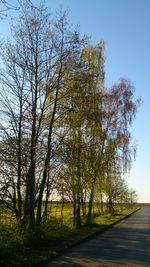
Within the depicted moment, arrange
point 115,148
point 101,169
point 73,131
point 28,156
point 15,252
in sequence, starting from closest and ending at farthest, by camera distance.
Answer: point 15,252, point 28,156, point 73,131, point 101,169, point 115,148


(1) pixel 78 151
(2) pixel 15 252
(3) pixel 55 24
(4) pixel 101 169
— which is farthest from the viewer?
(4) pixel 101 169

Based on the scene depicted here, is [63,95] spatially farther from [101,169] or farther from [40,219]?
[101,169]

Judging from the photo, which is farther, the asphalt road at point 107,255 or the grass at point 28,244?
the asphalt road at point 107,255

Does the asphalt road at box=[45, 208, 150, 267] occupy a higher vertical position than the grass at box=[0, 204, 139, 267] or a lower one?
lower

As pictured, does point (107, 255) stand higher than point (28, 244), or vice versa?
point (28, 244)

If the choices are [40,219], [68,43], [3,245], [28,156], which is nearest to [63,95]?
[68,43]

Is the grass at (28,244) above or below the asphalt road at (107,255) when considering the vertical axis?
above

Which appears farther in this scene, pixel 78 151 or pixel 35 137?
pixel 78 151

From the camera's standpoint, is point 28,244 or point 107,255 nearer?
point 107,255

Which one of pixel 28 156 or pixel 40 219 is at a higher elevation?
pixel 28 156

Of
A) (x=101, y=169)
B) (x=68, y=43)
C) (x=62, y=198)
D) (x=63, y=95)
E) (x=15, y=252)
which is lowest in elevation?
(x=15, y=252)

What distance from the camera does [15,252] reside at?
12539mm

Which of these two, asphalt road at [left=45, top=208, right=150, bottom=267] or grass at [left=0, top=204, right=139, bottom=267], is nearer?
grass at [left=0, top=204, right=139, bottom=267]

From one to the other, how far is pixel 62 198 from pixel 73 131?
12.5 feet
